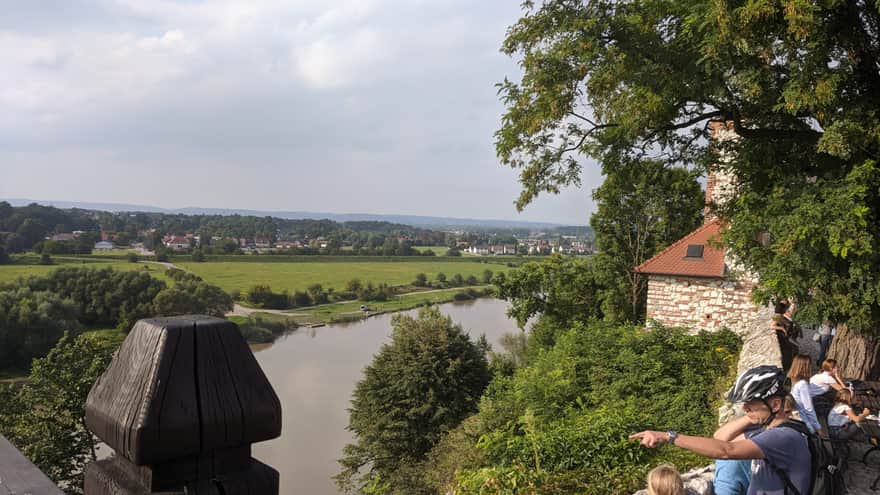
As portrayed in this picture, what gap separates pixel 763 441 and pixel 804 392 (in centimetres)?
255

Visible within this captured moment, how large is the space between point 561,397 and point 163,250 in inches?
3885

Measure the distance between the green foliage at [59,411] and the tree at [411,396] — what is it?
28.3 ft

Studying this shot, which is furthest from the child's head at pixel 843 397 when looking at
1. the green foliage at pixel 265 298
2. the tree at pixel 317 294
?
the tree at pixel 317 294

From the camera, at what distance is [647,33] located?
923 cm

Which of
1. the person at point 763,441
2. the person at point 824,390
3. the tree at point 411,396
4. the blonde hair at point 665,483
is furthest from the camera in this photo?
the tree at point 411,396

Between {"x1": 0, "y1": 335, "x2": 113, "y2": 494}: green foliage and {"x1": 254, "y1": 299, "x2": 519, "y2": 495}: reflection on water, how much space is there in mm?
5704

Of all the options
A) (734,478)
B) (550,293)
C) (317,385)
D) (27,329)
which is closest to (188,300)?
(27,329)

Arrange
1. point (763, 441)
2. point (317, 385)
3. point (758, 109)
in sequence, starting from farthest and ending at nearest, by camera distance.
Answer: point (317, 385) < point (758, 109) < point (763, 441)

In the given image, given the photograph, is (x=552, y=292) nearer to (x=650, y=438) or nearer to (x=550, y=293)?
(x=550, y=293)

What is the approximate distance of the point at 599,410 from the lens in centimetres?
759

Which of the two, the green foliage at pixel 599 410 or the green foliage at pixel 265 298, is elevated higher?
the green foliage at pixel 599 410

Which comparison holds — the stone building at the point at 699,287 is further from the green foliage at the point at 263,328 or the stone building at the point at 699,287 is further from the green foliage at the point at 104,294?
the green foliage at the point at 263,328

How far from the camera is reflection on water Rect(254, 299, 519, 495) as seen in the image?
102 ft

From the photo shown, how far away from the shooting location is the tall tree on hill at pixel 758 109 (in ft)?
24.8
